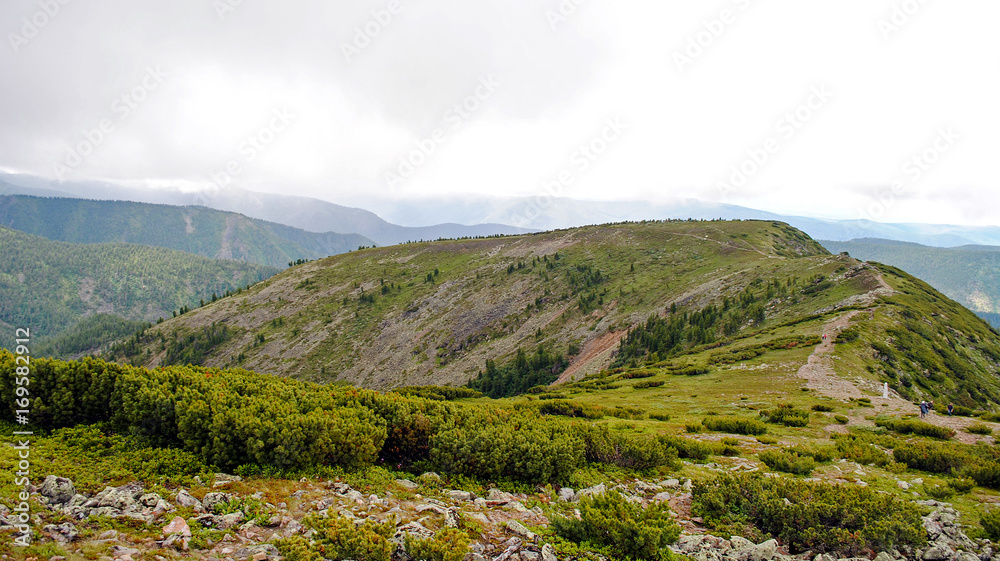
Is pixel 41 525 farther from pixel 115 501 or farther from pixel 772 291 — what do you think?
pixel 772 291

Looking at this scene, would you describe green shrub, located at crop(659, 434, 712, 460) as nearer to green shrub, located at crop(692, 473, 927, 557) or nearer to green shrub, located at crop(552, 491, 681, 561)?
green shrub, located at crop(692, 473, 927, 557)

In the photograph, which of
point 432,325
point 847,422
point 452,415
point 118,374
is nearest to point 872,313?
point 847,422

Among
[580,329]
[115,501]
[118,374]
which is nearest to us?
[115,501]

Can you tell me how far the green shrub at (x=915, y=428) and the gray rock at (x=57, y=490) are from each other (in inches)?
1183

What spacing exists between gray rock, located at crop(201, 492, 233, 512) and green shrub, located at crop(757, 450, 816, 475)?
16526mm

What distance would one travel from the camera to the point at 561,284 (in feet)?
352

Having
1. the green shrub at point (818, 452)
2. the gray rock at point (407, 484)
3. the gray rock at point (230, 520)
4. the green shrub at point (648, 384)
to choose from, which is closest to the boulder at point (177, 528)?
the gray rock at point (230, 520)

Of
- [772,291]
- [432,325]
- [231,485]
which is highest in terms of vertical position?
[772,291]

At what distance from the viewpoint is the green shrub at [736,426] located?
833 inches

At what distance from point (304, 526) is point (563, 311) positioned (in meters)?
86.6

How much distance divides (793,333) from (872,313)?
875 cm

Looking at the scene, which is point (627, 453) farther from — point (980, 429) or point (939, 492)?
point (980, 429)

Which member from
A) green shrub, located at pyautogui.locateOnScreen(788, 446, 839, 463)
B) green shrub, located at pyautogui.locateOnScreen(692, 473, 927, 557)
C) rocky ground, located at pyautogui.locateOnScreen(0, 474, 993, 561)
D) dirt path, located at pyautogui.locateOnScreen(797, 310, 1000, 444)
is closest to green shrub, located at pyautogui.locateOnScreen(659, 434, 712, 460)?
green shrub, located at pyautogui.locateOnScreen(788, 446, 839, 463)

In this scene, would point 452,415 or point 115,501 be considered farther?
point 452,415
